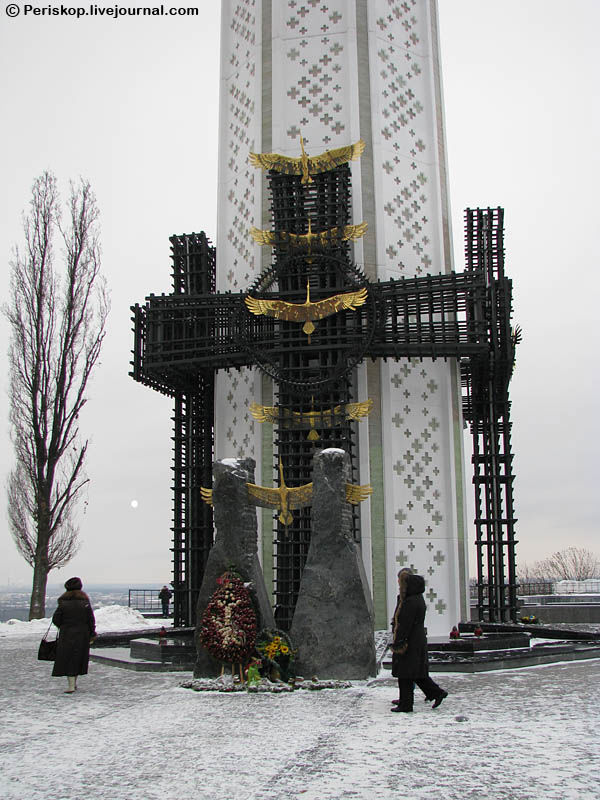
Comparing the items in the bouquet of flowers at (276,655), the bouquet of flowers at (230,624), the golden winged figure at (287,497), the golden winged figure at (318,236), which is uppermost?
the golden winged figure at (318,236)

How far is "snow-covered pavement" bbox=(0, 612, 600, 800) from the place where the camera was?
6.45 meters

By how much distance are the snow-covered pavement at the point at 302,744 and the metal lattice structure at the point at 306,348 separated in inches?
269

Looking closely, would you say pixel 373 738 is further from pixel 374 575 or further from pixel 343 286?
pixel 343 286

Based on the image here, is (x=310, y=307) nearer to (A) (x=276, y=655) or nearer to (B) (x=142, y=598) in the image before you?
(A) (x=276, y=655)

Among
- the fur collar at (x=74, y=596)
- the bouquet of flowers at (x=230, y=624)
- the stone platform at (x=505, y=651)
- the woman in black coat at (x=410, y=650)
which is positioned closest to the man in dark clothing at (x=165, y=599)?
the stone platform at (x=505, y=651)

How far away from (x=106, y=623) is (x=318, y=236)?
43.7ft

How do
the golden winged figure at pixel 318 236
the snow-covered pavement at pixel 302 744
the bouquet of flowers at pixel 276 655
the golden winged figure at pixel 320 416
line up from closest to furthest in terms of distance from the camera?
the snow-covered pavement at pixel 302 744
the bouquet of flowers at pixel 276 655
the golden winged figure at pixel 320 416
the golden winged figure at pixel 318 236

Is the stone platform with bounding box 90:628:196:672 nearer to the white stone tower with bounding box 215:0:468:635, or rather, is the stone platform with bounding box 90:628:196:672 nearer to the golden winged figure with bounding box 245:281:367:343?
the white stone tower with bounding box 215:0:468:635

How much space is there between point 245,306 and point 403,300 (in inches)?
140

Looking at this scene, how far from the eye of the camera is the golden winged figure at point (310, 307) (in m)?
18.4

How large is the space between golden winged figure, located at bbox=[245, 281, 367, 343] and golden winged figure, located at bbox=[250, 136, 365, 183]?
315 centimetres

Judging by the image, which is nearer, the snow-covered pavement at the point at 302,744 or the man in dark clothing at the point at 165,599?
the snow-covered pavement at the point at 302,744

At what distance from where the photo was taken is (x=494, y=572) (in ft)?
68.6

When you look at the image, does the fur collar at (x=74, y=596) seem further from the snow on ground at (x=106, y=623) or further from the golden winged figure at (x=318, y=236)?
the snow on ground at (x=106, y=623)
